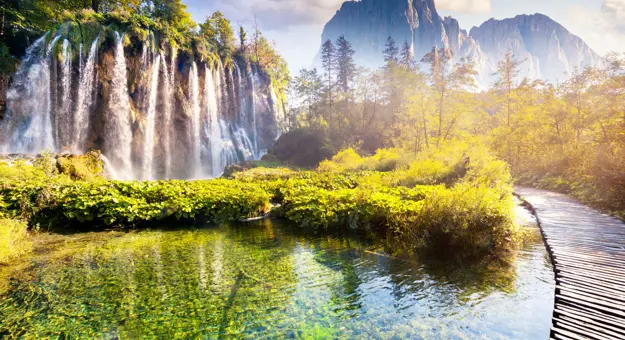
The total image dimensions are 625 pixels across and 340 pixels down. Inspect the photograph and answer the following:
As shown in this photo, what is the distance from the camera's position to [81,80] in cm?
2450

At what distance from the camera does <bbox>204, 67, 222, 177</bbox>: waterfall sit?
1352 inches

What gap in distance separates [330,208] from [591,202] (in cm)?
903

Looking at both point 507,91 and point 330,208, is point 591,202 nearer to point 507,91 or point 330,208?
point 330,208

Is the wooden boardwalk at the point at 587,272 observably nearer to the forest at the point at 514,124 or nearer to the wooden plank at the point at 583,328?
the wooden plank at the point at 583,328

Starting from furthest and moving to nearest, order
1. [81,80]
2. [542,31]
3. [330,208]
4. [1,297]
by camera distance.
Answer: [542,31] < [81,80] < [330,208] < [1,297]

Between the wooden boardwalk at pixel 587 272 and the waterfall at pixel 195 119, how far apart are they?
30.6 meters

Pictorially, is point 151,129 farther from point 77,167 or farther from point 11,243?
point 11,243

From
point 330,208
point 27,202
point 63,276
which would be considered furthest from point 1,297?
point 330,208

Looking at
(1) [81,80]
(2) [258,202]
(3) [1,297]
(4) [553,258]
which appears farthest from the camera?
A: (1) [81,80]

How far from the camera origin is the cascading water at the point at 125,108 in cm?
2303

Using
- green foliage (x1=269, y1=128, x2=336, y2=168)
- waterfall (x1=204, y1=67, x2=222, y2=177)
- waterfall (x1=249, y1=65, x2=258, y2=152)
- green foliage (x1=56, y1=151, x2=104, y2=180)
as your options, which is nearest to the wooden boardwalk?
green foliage (x1=56, y1=151, x2=104, y2=180)

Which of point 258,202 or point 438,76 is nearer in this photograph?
point 258,202

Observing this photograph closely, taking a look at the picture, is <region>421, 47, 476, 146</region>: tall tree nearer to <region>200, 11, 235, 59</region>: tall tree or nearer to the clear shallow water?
the clear shallow water

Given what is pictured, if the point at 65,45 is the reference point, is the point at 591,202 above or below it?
below
